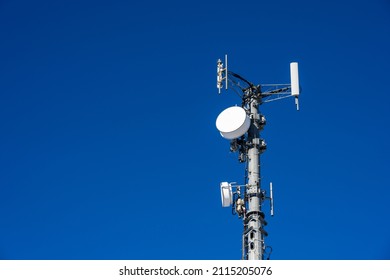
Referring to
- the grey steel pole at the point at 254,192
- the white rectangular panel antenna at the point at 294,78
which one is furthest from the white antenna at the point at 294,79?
the grey steel pole at the point at 254,192

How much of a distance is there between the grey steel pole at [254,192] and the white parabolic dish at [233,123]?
0.64 meters

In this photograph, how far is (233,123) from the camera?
23.8m

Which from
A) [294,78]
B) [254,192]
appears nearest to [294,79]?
[294,78]

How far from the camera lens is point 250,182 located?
2353 cm

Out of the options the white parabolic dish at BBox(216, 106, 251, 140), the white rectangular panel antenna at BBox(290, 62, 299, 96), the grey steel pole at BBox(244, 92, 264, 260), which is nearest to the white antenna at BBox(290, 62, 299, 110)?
the white rectangular panel antenna at BBox(290, 62, 299, 96)

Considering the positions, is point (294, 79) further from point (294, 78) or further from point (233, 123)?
point (233, 123)

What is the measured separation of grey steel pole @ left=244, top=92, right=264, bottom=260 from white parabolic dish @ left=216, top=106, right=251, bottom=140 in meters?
0.64

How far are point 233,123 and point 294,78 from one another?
→ 2.95m

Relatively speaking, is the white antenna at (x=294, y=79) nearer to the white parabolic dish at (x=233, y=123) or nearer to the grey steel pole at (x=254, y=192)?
the grey steel pole at (x=254, y=192)

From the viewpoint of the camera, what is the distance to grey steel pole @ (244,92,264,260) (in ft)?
72.8

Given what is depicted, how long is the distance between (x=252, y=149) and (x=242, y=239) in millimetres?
3262
